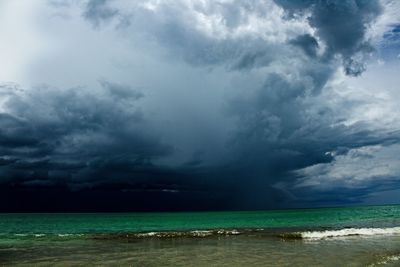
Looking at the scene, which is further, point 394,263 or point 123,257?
point 123,257

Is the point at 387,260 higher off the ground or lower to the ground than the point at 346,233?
lower

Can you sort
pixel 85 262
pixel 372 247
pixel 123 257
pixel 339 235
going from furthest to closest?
pixel 339 235
pixel 372 247
pixel 123 257
pixel 85 262

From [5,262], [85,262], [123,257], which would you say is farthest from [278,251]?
[5,262]

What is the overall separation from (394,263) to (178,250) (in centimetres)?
1658

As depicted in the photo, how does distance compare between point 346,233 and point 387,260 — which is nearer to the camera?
point 387,260

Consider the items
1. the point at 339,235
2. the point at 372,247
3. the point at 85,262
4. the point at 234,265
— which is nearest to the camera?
the point at 234,265

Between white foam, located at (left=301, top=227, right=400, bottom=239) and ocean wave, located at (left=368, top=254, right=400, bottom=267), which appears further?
white foam, located at (left=301, top=227, right=400, bottom=239)

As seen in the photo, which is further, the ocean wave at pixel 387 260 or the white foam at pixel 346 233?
the white foam at pixel 346 233

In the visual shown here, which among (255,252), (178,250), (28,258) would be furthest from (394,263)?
(28,258)

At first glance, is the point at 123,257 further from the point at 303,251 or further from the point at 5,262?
the point at 303,251

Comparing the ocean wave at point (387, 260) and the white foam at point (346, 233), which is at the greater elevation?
the white foam at point (346, 233)

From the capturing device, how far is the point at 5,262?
89.4ft

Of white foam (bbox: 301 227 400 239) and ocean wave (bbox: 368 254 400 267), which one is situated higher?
white foam (bbox: 301 227 400 239)

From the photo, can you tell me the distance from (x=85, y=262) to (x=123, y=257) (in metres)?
3.11
